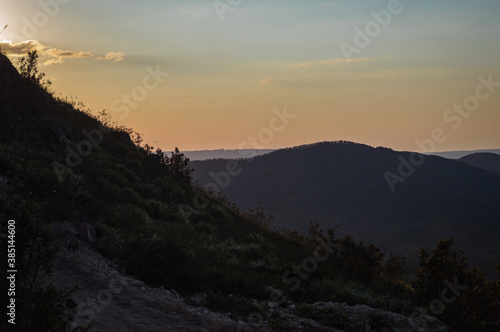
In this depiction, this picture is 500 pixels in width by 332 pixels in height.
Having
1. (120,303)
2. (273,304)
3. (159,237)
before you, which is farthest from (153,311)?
(159,237)

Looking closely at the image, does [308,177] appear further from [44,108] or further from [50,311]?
[50,311]

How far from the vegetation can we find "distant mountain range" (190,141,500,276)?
3201 inches

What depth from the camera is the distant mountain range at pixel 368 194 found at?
10738 cm

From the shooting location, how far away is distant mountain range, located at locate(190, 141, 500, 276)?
107 metres

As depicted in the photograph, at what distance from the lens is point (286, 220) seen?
11506 cm

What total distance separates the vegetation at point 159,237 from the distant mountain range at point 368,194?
267 ft

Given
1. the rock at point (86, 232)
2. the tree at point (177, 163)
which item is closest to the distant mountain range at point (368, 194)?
the tree at point (177, 163)

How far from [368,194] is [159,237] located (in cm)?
13640

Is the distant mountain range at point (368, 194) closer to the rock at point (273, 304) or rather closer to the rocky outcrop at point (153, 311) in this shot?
the rocky outcrop at point (153, 311)

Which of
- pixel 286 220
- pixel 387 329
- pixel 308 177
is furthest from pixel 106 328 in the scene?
pixel 308 177

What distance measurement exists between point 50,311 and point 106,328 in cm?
181

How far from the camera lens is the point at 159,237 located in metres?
10.6

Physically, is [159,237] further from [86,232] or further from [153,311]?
[153,311]

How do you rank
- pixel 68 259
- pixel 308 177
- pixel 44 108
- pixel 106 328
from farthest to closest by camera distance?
pixel 308 177 < pixel 44 108 < pixel 68 259 < pixel 106 328
